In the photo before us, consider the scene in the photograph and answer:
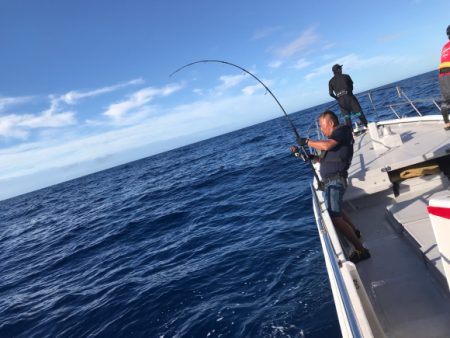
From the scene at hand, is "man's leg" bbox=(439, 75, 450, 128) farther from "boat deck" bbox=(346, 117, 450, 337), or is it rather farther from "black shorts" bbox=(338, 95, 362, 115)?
"black shorts" bbox=(338, 95, 362, 115)

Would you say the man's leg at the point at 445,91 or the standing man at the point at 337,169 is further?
the man's leg at the point at 445,91

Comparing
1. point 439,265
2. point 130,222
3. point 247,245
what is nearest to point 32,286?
point 130,222

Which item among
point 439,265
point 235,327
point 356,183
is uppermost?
point 356,183

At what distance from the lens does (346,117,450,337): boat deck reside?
3041 mm

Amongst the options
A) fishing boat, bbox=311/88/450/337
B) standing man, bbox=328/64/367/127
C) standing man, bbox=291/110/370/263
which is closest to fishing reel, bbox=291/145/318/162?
standing man, bbox=291/110/370/263

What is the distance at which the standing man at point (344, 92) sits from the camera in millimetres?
7855

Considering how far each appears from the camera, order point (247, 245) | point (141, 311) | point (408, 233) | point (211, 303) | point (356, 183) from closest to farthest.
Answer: point (408, 233), point (356, 183), point (211, 303), point (141, 311), point (247, 245)

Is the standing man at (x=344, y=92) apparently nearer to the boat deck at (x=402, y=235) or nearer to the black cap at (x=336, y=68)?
the black cap at (x=336, y=68)

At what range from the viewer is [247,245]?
8781 mm

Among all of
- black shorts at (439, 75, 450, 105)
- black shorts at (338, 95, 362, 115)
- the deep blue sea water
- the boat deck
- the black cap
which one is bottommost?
the deep blue sea water

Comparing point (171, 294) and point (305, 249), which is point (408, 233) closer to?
point (305, 249)

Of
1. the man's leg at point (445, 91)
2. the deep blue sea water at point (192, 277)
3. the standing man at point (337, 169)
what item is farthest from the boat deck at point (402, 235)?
the deep blue sea water at point (192, 277)

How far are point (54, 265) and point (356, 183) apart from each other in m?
12.7

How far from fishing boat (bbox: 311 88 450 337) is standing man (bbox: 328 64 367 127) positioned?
806 millimetres
